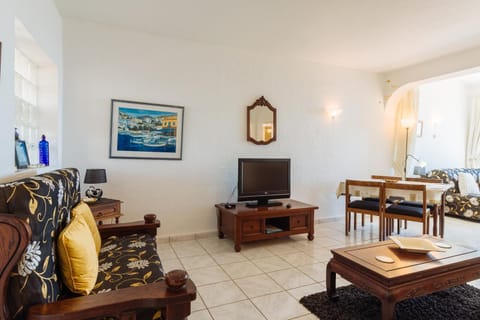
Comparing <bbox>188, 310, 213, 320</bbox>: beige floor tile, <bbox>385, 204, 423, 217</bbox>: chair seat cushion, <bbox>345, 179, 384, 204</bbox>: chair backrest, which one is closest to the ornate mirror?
<bbox>345, 179, 384, 204</bbox>: chair backrest

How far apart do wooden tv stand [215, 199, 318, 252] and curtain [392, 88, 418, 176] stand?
101 inches

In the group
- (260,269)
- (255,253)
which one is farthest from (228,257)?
(260,269)

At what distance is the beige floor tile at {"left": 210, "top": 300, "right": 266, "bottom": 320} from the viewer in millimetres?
2002

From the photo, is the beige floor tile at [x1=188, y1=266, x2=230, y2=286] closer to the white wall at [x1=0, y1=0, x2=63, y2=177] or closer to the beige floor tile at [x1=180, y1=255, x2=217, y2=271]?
the beige floor tile at [x1=180, y1=255, x2=217, y2=271]

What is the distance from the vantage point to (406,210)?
3.54 m

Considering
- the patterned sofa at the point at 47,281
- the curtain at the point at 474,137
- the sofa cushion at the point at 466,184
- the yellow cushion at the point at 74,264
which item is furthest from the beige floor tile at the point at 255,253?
the curtain at the point at 474,137

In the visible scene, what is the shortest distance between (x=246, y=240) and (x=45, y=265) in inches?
95.0

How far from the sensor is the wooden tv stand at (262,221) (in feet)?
10.9

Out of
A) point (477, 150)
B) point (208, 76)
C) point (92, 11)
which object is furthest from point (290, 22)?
point (477, 150)

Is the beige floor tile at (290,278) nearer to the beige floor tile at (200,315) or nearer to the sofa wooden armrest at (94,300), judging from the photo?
the beige floor tile at (200,315)

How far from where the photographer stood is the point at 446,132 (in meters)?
6.48

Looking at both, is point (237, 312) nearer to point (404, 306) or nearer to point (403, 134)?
point (404, 306)

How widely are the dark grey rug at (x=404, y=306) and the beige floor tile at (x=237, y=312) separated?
399 mm

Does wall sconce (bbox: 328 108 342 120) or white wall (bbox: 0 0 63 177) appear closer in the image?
white wall (bbox: 0 0 63 177)
